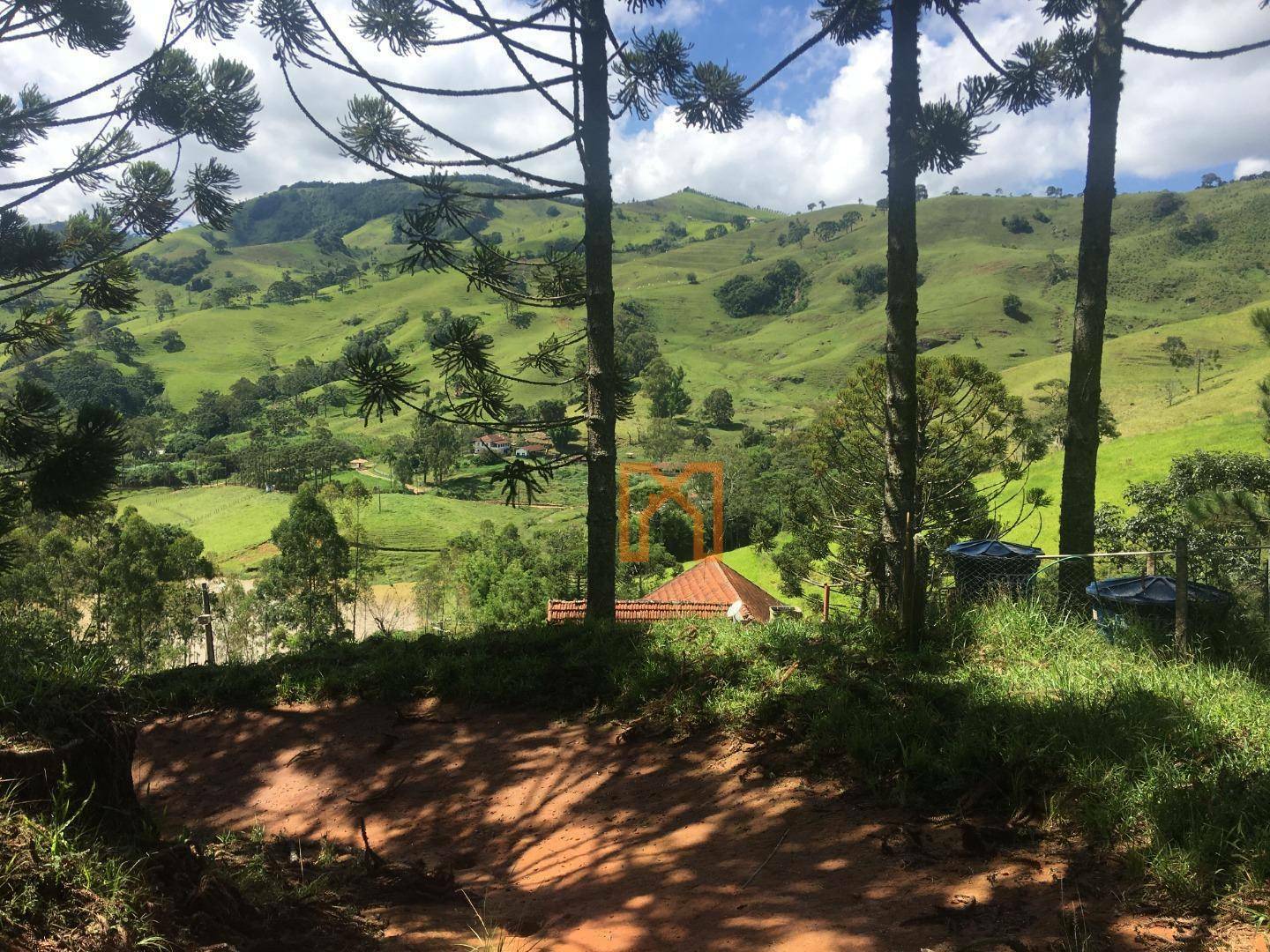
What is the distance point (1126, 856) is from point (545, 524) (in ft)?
196

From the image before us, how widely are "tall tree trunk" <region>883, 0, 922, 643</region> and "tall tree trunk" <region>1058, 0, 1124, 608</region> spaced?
245cm

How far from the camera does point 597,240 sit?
22.2 ft

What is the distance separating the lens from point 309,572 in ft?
112

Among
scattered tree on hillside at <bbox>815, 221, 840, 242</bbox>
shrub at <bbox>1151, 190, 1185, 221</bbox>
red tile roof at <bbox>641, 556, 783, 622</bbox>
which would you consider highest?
scattered tree on hillside at <bbox>815, 221, 840, 242</bbox>

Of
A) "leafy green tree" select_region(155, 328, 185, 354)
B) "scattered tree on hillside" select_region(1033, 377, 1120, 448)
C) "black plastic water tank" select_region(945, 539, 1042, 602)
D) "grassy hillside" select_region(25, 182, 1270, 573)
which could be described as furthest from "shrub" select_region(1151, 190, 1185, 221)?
"leafy green tree" select_region(155, 328, 185, 354)

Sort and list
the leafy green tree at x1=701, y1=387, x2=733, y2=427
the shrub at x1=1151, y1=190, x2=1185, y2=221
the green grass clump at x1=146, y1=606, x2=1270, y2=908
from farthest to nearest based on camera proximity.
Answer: the shrub at x1=1151, y1=190, x2=1185, y2=221
the leafy green tree at x1=701, y1=387, x2=733, y2=427
the green grass clump at x1=146, y1=606, x2=1270, y2=908

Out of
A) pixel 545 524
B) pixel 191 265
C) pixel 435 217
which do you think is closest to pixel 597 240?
pixel 435 217

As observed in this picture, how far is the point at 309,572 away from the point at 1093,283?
111 ft

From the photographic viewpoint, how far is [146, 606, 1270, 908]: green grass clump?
3016 mm

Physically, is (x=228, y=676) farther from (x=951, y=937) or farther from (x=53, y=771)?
(x=951, y=937)

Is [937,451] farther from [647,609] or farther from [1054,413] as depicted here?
[1054,413]

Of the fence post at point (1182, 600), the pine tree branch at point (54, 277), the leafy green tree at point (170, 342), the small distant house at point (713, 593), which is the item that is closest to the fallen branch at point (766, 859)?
the fence post at point (1182, 600)

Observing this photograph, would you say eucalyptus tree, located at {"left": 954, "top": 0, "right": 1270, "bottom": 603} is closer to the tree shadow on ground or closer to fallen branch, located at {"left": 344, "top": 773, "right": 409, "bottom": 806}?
the tree shadow on ground

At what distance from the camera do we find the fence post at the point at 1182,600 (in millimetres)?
5078
